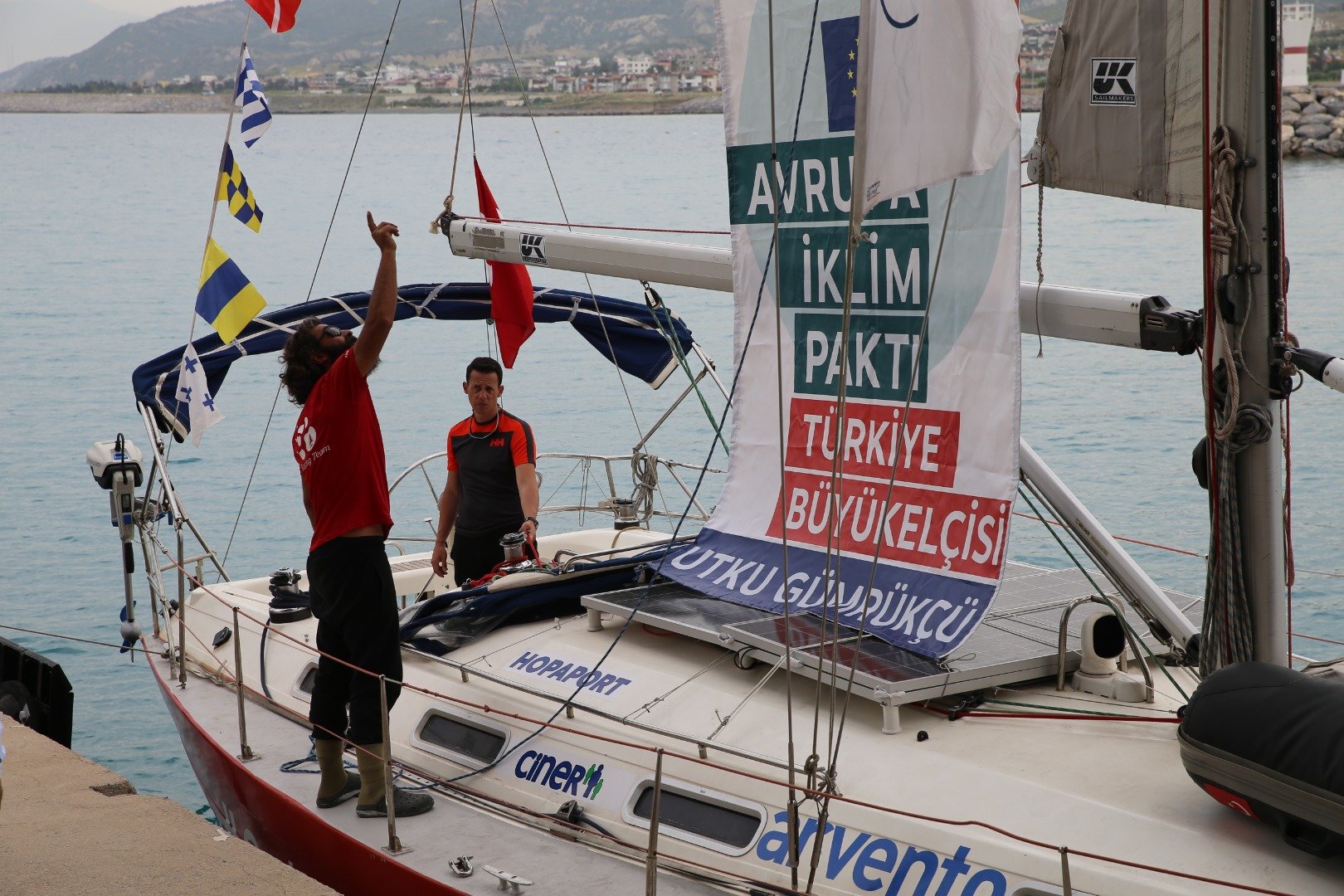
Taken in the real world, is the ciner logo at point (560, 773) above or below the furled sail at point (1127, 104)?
below

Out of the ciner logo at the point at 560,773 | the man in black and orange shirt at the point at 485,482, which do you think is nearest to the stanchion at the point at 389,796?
the ciner logo at the point at 560,773

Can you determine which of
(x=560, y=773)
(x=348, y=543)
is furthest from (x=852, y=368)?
(x=348, y=543)

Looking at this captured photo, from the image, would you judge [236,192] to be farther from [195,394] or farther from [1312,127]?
[1312,127]

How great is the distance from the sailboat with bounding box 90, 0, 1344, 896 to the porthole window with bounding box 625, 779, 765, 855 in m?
0.01

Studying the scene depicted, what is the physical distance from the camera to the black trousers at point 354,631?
5.50 m

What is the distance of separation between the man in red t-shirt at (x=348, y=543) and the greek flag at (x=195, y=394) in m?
2.69

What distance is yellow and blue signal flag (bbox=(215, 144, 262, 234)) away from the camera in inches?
338

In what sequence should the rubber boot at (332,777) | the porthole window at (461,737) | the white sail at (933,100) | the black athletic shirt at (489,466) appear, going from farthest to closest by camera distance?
the black athletic shirt at (489,466) → the porthole window at (461,737) → the rubber boot at (332,777) → the white sail at (933,100)

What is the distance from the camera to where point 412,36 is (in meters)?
134

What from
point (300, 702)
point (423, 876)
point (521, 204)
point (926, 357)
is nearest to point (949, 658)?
point (926, 357)

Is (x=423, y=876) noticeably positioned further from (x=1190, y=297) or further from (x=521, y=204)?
(x=521, y=204)

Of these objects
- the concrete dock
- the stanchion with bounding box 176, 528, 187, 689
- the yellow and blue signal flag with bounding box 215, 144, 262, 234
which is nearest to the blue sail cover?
the yellow and blue signal flag with bounding box 215, 144, 262, 234

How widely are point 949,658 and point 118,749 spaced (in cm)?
849

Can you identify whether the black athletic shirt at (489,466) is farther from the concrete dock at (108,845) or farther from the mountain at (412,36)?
the mountain at (412,36)
